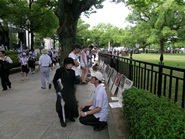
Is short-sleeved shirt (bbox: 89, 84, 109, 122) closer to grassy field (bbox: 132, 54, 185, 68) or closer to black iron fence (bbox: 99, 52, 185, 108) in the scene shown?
black iron fence (bbox: 99, 52, 185, 108)

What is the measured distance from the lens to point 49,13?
23.8 metres

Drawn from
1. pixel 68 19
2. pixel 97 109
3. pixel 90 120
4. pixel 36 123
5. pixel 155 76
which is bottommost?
pixel 36 123

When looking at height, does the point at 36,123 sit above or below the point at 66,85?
below

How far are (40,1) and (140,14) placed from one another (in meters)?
32.5

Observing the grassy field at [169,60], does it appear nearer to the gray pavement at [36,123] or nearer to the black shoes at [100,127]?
the gray pavement at [36,123]

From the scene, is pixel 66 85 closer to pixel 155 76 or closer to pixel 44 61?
pixel 155 76

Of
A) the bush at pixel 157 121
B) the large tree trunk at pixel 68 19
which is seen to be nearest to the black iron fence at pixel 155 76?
the bush at pixel 157 121

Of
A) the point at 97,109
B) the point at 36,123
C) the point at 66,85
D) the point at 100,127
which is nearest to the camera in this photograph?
the point at 97,109

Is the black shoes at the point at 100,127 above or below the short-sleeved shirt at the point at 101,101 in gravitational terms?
below

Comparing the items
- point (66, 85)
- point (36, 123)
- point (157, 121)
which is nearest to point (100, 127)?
point (66, 85)

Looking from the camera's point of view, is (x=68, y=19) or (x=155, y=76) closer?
(x=155, y=76)

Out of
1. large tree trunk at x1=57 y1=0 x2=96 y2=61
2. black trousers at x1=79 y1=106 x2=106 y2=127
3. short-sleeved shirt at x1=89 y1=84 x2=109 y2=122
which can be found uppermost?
large tree trunk at x1=57 y1=0 x2=96 y2=61

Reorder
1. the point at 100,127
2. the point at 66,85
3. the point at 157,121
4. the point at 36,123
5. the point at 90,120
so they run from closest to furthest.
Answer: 1. the point at 157,121
2. the point at 90,120
3. the point at 100,127
4. the point at 66,85
5. the point at 36,123

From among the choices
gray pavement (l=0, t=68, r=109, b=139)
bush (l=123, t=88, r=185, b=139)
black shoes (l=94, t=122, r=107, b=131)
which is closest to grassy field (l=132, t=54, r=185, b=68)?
gray pavement (l=0, t=68, r=109, b=139)
